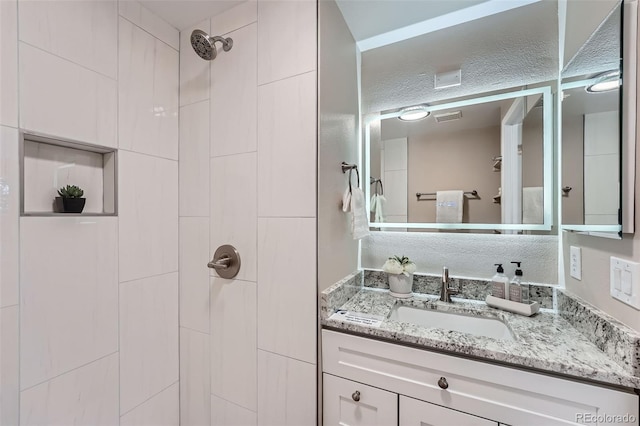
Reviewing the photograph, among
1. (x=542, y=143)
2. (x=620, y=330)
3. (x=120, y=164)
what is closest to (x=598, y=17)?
(x=542, y=143)

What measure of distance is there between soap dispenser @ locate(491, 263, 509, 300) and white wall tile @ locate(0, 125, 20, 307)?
73.5 inches

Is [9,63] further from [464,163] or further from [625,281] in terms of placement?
[625,281]

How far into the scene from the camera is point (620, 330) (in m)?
0.72

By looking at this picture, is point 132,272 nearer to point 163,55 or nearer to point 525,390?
point 163,55

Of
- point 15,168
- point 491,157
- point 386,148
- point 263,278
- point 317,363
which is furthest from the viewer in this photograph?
point 386,148

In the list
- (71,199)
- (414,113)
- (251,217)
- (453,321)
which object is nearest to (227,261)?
(251,217)

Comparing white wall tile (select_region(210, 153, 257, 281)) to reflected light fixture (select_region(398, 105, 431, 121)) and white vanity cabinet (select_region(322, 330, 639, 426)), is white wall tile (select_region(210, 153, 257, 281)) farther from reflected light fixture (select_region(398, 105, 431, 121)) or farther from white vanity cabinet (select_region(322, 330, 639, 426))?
reflected light fixture (select_region(398, 105, 431, 121))

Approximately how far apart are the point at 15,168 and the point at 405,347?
1496 mm

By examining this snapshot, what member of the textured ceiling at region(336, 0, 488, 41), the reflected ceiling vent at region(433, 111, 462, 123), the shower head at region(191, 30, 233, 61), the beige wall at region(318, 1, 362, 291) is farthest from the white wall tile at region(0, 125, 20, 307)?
the reflected ceiling vent at region(433, 111, 462, 123)

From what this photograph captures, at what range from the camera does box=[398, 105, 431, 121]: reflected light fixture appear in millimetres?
1442

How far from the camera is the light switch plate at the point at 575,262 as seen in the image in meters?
1.00

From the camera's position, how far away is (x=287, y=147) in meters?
1.11

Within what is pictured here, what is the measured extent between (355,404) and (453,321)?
1.85ft

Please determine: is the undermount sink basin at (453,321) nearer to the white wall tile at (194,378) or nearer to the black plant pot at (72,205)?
the white wall tile at (194,378)
